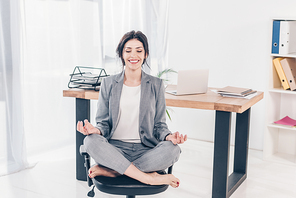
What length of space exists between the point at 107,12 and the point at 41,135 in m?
1.43

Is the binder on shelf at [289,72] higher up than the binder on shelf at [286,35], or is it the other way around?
the binder on shelf at [286,35]

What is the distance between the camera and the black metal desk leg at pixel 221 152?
7.70 ft

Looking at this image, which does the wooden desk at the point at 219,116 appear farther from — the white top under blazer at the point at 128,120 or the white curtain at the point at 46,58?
the white curtain at the point at 46,58

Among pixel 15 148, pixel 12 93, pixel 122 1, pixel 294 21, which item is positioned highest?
pixel 122 1

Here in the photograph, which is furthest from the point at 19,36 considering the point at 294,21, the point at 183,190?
the point at 294,21

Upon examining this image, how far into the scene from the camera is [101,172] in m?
1.85

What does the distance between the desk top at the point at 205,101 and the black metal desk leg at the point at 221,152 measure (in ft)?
0.25

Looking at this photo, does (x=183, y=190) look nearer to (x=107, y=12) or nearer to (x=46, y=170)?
(x=46, y=170)

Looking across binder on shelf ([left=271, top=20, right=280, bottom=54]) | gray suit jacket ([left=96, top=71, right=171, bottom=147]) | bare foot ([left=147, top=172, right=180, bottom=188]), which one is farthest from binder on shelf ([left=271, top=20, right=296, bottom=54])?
bare foot ([left=147, top=172, right=180, bottom=188])

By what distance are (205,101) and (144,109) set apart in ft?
1.57

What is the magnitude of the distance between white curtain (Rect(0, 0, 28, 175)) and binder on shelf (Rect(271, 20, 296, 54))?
2.20 m

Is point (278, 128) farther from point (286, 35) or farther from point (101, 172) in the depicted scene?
point (101, 172)

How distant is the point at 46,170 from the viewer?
302cm

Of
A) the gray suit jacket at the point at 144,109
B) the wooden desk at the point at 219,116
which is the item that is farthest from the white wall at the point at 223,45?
the gray suit jacket at the point at 144,109
